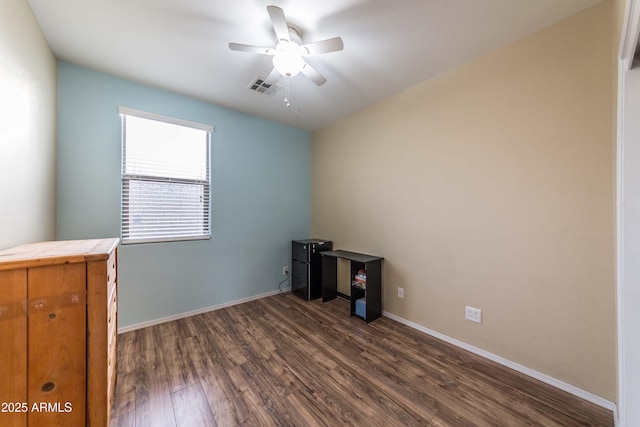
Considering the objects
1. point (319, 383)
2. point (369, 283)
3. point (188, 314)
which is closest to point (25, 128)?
point (188, 314)

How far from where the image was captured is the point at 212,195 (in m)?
2.91

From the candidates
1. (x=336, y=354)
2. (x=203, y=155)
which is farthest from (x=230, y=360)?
(x=203, y=155)

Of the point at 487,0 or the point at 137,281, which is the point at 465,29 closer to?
the point at 487,0

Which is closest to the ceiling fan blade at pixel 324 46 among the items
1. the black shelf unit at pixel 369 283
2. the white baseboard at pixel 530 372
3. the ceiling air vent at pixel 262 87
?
the ceiling air vent at pixel 262 87

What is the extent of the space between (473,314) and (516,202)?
1045 mm

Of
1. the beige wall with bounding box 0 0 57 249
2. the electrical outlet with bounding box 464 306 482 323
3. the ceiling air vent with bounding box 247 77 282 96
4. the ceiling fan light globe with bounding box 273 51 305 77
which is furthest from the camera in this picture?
the ceiling air vent with bounding box 247 77 282 96

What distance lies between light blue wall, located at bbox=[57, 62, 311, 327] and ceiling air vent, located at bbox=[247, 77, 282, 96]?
27.4 inches

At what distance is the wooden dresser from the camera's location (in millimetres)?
953

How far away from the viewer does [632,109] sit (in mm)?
1060

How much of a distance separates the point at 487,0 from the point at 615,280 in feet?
6.46

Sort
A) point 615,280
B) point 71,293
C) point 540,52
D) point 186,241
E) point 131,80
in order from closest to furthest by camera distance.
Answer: point 71,293, point 615,280, point 540,52, point 131,80, point 186,241

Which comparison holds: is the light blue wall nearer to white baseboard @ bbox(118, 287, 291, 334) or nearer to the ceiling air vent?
white baseboard @ bbox(118, 287, 291, 334)

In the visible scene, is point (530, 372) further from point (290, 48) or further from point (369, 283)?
point (290, 48)

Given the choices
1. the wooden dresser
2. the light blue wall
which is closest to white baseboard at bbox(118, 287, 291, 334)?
the light blue wall
